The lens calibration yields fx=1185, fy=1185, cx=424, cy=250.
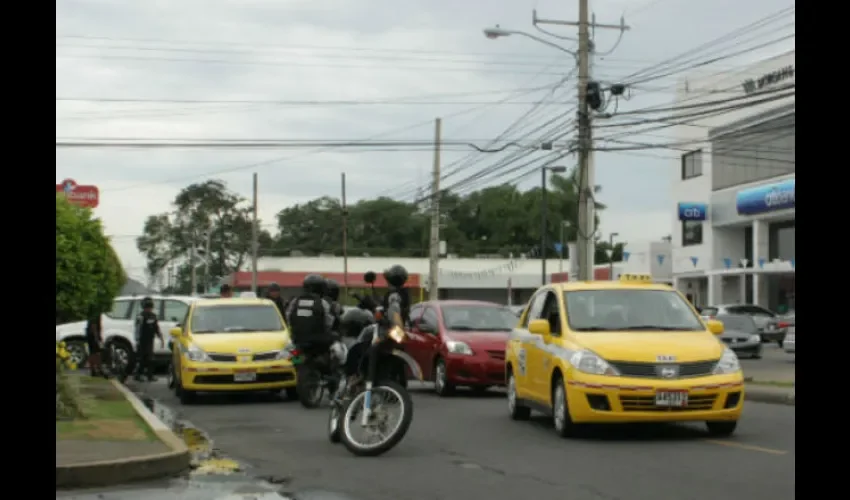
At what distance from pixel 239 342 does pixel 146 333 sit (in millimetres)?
5976

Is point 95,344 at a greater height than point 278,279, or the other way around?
point 278,279

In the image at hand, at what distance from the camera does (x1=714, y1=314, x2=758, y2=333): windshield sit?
110ft

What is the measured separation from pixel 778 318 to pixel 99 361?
27686 millimetres

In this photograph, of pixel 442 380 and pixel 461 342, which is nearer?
pixel 461 342

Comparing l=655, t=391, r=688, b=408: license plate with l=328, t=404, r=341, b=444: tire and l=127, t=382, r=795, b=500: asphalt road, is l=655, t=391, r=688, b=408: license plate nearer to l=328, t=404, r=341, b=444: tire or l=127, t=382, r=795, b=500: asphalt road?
l=127, t=382, r=795, b=500: asphalt road

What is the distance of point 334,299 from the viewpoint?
47.0 ft

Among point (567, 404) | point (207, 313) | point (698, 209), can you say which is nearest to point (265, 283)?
point (698, 209)

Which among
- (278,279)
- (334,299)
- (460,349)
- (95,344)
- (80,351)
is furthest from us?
(278,279)

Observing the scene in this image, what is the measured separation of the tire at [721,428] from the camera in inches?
475

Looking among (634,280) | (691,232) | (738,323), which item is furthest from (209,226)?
(634,280)

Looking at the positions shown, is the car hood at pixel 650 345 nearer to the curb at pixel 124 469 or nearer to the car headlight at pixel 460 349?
the curb at pixel 124 469

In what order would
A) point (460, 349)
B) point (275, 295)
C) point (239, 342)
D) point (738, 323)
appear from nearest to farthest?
point (239, 342), point (460, 349), point (275, 295), point (738, 323)

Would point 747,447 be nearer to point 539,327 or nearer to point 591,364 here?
point 591,364
